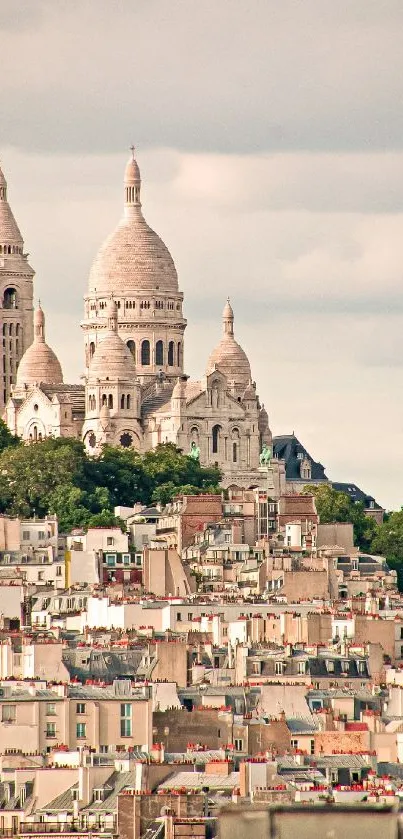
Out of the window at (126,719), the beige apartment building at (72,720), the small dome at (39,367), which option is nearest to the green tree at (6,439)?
the small dome at (39,367)

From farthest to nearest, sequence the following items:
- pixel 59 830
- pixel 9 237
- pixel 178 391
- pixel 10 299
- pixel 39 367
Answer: pixel 9 237, pixel 10 299, pixel 39 367, pixel 178 391, pixel 59 830

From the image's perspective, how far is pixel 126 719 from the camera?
159 ft

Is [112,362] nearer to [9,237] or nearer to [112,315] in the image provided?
[112,315]

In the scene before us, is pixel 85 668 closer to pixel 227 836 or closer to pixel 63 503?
pixel 227 836

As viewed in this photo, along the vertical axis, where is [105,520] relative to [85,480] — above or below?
below

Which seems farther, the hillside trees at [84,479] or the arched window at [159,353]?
the arched window at [159,353]

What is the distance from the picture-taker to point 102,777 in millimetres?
34656

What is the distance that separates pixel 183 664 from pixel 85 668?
9.13ft

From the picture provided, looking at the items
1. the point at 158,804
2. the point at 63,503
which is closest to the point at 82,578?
the point at 63,503

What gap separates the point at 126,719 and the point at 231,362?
140 metres

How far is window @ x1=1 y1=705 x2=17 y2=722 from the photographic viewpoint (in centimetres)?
4806

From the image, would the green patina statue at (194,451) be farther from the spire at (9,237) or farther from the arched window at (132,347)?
the spire at (9,237)

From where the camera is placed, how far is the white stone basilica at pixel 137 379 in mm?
178125

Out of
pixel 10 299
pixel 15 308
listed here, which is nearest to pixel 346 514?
pixel 15 308
